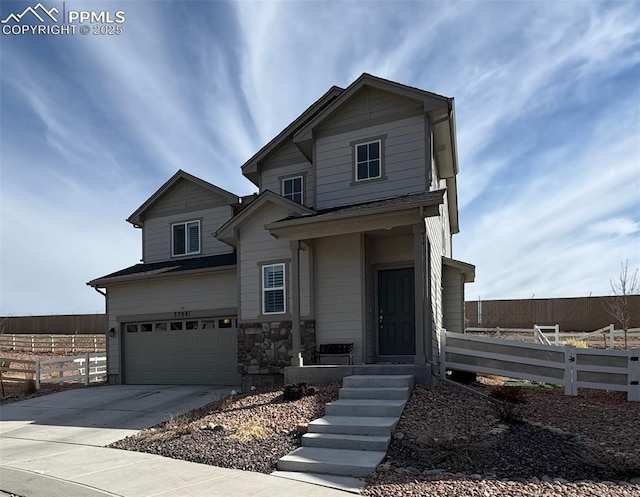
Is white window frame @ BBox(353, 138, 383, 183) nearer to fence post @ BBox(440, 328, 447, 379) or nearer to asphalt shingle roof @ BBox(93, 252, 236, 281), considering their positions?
fence post @ BBox(440, 328, 447, 379)

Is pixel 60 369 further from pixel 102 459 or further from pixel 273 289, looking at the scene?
pixel 102 459

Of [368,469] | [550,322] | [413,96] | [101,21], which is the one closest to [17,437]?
[368,469]

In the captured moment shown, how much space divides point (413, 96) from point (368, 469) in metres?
7.96

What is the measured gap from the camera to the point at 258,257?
40.2ft

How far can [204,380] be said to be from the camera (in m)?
14.3

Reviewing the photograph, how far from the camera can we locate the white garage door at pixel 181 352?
46.3 ft

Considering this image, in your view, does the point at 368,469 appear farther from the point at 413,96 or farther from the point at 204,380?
the point at 204,380

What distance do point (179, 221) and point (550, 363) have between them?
1221 cm

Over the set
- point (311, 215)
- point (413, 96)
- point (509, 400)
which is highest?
point (413, 96)

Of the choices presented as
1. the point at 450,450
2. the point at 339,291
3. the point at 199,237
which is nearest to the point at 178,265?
the point at 199,237

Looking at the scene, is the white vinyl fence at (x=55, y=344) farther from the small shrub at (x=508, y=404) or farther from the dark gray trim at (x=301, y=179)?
the small shrub at (x=508, y=404)

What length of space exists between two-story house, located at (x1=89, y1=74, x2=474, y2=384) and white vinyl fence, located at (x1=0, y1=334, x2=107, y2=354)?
14831 millimetres

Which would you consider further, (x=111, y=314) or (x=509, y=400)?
(x=111, y=314)

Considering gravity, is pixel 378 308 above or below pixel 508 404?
above
